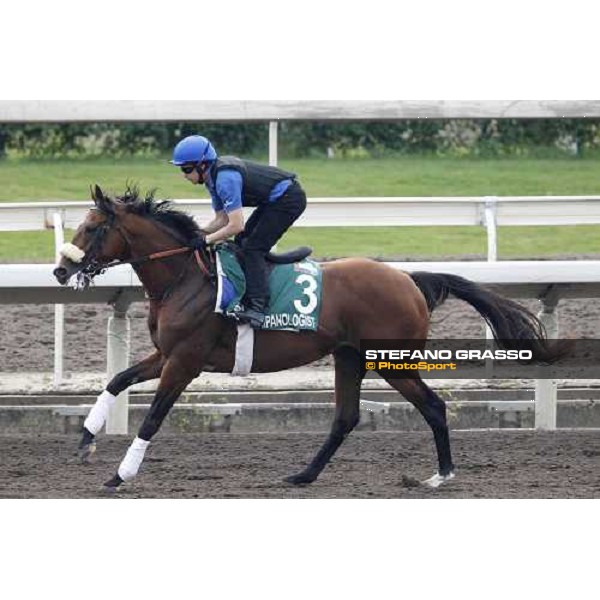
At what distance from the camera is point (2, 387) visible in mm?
10727

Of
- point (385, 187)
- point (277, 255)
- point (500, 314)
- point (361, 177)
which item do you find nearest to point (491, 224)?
point (500, 314)

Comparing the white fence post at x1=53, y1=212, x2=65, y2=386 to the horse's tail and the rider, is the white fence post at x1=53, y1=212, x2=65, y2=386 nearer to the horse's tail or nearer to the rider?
the rider

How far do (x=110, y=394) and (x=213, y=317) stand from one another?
67 centimetres

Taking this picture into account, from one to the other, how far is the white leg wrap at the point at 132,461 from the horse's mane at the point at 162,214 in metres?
1.18

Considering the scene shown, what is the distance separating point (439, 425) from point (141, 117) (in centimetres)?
326

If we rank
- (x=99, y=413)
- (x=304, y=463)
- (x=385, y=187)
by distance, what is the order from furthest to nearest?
(x=385, y=187), (x=304, y=463), (x=99, y=413)

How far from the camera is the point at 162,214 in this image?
844 centimetres

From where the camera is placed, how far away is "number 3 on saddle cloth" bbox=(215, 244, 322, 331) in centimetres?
815

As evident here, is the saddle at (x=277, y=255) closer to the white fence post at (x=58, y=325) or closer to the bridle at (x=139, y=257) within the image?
the bridle at (x=139, y=257)

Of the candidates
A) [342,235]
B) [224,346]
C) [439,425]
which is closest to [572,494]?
[439,425]

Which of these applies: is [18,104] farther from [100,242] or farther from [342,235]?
[342,235]

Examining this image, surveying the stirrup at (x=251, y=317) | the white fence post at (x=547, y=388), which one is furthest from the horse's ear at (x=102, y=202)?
the white fence post at (x=547, y=388)

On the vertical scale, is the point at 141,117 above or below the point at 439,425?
above

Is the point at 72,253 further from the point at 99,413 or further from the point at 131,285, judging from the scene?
the point at 131,285
